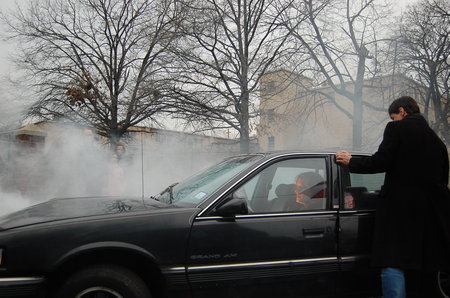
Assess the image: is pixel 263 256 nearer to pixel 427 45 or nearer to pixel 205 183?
pixel 205 183

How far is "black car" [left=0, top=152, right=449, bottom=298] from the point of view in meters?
2.37

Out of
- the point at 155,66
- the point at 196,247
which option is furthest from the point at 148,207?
the point at 155,66

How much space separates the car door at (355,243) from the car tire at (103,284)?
156 cm

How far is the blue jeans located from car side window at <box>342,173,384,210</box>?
0.56m

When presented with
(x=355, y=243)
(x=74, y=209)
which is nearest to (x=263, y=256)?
(x=355, y=243)

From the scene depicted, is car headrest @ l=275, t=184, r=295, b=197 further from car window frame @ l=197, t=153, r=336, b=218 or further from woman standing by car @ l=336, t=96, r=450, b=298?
woman standing by car @ l=336, t=96, r=450, b=298

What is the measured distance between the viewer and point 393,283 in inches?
106

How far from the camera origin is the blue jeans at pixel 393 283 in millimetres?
2668

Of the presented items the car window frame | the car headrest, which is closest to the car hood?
the car window frame

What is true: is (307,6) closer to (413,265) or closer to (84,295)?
(413,265)

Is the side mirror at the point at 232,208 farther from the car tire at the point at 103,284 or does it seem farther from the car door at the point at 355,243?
the car door at the point at 355,243

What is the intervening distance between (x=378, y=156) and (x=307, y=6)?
11218 millimetres

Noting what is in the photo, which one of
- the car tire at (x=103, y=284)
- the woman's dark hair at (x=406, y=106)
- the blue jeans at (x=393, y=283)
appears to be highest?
the woman's dark hair at (x=406, y=106)

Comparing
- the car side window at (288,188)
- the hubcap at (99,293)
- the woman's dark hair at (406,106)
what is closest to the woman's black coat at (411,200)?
the woman's dark hair at (406,106)
